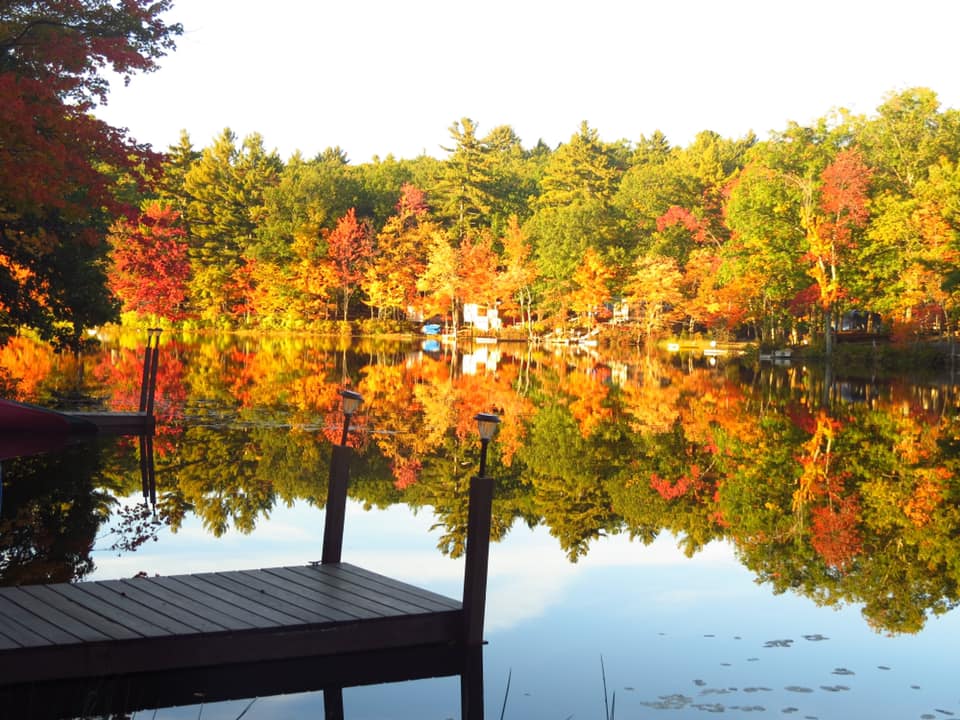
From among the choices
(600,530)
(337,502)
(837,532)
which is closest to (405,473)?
(600,530)

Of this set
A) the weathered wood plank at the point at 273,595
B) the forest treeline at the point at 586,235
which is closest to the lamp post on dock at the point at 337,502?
the weathered wood plank at the point at 273,595

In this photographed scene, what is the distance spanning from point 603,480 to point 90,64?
32.9ft

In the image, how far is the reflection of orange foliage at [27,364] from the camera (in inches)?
973

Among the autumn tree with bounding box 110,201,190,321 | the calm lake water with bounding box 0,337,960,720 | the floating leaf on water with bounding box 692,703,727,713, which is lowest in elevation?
the floating leaf on water with bounding box 692,703,727,713

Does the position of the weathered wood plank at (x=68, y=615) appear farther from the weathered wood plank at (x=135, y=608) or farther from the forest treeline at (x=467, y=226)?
the forest treeline at (x=467, y=226)

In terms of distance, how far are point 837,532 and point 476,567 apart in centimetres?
638

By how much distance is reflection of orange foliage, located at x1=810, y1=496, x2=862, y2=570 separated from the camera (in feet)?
37.3

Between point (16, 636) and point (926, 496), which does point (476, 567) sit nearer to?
point (16, 636)

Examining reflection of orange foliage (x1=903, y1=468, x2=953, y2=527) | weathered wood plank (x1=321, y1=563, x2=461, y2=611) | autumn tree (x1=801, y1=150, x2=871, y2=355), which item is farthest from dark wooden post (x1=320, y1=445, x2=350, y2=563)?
autumn tree (x1=801, y1=150, x2=871, y2=355)

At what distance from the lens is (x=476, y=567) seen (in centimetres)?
741

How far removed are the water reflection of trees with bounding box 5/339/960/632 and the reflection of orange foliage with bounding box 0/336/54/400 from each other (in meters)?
3.18

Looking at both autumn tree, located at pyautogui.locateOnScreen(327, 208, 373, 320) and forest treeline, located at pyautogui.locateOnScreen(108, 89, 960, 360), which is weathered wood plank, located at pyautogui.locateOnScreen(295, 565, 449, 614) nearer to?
forest treeline, located at pyautogui.locateOnScreen(108, 89, 960, 360)

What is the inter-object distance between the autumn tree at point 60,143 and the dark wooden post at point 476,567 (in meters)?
9.63

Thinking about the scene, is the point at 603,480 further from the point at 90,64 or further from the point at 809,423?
the point at 90,64
